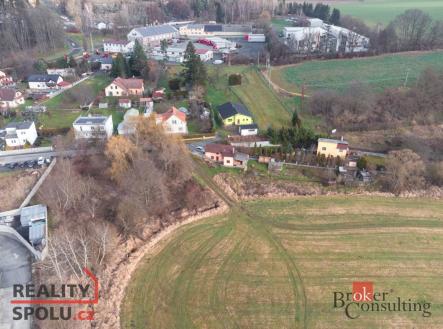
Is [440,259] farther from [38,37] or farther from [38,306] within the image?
[38,37]

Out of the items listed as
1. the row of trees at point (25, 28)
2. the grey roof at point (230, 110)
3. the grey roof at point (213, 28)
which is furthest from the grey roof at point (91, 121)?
the grey roof at point (213, 28)

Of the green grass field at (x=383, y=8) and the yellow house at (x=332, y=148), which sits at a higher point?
the green grass field at (x=383, y=8)

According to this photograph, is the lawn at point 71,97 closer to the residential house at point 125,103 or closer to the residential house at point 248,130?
the residential house at point 125,103

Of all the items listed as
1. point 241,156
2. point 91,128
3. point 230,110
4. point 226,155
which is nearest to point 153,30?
point 230,110

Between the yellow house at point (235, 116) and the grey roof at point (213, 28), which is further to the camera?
the grey roof at point (213, 28)

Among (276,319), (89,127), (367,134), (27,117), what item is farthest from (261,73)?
(276,319)

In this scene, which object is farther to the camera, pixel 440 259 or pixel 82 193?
pixel 82 193
